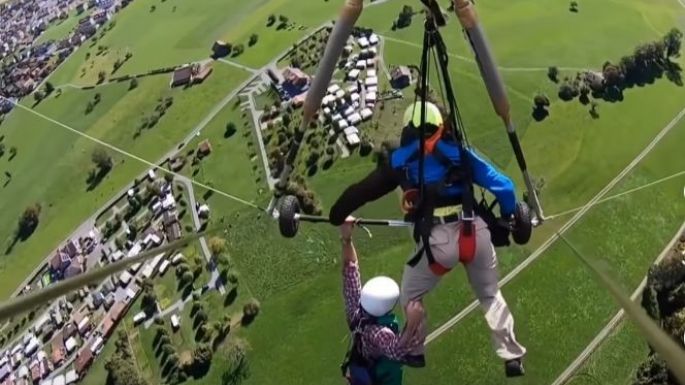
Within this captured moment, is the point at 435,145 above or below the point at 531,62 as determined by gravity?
above

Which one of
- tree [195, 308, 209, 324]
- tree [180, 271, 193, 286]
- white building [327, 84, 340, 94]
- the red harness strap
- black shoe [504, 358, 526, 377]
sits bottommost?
tree [195, 308, 209, 324]

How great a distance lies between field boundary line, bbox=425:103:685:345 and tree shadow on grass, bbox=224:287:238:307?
9845 millimetres

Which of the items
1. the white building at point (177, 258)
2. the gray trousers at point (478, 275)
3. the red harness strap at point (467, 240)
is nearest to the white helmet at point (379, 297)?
the gray trousers at point (478, 275)

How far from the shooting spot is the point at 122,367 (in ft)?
105

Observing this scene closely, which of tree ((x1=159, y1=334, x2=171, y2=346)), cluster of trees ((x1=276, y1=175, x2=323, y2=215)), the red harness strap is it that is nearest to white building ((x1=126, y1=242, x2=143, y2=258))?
tree ((x1=159, y1=334, x2=171, y2=346))

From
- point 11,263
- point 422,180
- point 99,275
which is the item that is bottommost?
point 11,263

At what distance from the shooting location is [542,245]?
31.1 meters

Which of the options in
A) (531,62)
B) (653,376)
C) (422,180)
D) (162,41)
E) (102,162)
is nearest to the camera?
(422,180)

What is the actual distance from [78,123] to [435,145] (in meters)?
47.3

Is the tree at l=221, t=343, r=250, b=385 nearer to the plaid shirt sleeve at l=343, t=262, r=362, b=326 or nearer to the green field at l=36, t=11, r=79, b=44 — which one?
the plaid shirt sleeve at l=343, t=262, r=362, b=326

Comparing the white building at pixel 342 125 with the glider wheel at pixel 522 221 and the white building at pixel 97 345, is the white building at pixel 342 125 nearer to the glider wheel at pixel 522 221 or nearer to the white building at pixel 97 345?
the white building at pixel 97 345

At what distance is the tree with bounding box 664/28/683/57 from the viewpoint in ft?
132

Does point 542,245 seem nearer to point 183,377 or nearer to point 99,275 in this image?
point 183,377

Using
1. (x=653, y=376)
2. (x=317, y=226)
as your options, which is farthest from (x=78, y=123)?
(x=653, y=376)
